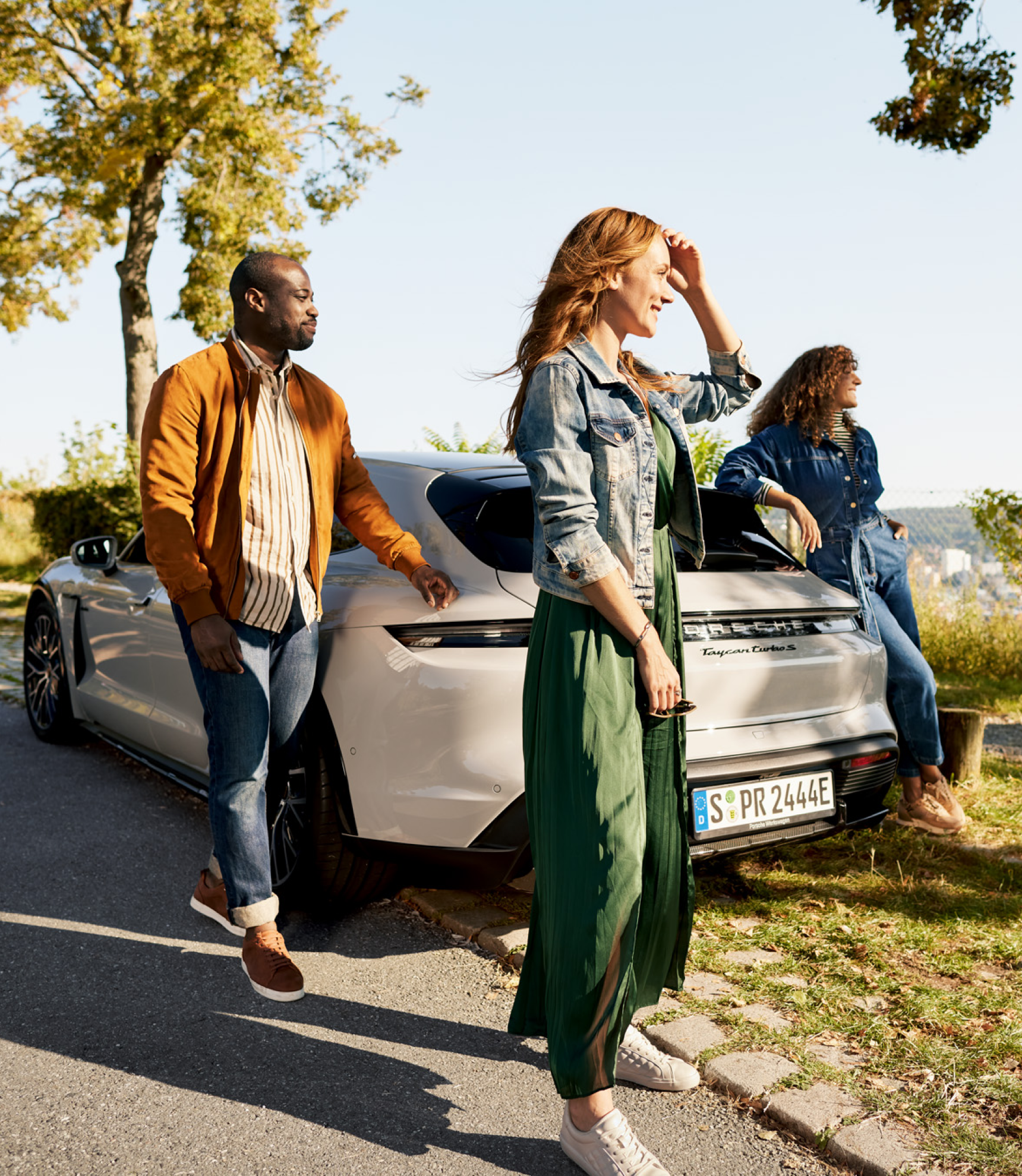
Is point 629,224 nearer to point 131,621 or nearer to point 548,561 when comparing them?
point 548,561

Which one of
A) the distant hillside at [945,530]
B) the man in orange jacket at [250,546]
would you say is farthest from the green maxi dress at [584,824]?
the distant hillside at [945,530]

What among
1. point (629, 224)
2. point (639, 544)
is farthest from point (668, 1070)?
point (629, 224)

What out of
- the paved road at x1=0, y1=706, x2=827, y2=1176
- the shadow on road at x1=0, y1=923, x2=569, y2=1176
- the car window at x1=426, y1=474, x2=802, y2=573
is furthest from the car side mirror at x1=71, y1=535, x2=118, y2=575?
the car window at x1=426, y1=474, x2=802, y2=573

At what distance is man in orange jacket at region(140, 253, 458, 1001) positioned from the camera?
3014 millimetres

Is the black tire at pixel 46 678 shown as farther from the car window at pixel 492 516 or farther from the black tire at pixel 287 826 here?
the car window at pixel 492 516

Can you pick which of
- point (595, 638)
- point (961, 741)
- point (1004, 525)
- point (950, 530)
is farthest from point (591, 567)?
point (950, 530)

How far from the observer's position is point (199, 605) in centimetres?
299

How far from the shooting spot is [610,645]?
229 centimetres

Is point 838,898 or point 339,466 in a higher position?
point 339,466

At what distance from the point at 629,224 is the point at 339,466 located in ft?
4.58

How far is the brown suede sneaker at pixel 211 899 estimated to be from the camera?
11.7 ft

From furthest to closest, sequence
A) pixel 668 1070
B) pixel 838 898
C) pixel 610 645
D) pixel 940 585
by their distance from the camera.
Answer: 1. pixel 940 585
2. pixel 838 898
3. pixel 668 1070
4. pixel 610 645

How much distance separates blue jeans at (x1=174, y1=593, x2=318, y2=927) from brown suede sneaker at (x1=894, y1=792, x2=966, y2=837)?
2770mm

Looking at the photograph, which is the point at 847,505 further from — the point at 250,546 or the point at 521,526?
the point at 250,546
